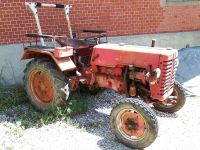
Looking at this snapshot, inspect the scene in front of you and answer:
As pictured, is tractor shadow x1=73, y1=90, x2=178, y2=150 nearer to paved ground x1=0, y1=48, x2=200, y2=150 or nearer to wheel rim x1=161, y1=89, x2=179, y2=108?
paved ground x1=0, y1=48, x2=200, y2=150

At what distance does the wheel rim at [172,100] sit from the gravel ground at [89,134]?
18 centimetres

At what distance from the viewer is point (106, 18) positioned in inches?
323

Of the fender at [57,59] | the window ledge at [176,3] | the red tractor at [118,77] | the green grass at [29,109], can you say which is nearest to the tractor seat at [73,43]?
the red tractor at [118,77]

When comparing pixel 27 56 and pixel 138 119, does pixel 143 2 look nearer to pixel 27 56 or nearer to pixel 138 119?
pixel 27 56

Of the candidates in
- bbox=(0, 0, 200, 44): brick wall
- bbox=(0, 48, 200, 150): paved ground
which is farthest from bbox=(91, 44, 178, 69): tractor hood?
bbox=(0, 0, 200, 44): brick wall

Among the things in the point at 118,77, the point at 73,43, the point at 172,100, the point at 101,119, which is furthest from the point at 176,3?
the point at 101,119

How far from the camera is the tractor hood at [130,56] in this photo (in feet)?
16.2

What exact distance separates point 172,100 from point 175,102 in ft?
0.20

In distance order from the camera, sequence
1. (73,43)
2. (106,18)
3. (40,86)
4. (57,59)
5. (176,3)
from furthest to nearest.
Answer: (176,3), (106,18), (73,43), (40,86), (57,59)

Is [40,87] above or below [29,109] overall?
above

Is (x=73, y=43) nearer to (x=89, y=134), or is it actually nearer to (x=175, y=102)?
(x=89, y=134)

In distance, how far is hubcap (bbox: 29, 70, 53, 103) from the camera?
5.77m

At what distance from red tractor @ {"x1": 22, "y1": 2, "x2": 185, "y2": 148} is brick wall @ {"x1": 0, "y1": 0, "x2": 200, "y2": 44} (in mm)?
1191

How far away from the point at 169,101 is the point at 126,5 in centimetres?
338
